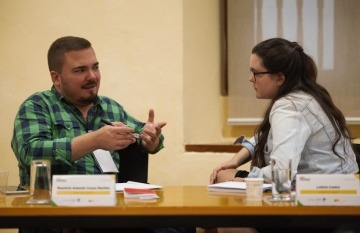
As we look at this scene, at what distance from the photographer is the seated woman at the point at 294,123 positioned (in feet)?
8.20

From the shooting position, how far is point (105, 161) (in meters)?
3.01

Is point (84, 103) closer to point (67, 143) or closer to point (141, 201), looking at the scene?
point (67, 143)

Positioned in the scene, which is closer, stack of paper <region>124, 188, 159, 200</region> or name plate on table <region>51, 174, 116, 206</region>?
name plate on table <region>51, 174, 116, 206</region>

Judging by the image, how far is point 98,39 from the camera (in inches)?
169

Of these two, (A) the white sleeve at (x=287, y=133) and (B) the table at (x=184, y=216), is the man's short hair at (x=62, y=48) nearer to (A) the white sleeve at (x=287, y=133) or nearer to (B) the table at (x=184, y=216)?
(A) the white sleeve at (x=287, y=133)

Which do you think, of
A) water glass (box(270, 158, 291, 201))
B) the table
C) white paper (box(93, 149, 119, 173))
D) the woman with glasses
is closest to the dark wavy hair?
the woman with glasses

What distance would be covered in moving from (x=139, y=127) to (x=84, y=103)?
1.13 ft

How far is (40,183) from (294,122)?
3.45ft

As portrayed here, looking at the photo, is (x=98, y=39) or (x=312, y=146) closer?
(x=312, y=146)

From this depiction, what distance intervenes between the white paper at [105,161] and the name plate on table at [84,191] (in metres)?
1.08

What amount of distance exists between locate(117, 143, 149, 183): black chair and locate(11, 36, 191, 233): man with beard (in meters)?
0.04

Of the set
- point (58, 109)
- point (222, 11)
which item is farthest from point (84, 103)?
point (222, 11)

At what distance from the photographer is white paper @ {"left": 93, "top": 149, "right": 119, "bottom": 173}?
2.98 m

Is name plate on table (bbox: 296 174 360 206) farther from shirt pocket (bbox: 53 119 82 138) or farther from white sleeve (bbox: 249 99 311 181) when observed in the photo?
shirt pocket (bbox: 53 119 82 138)
